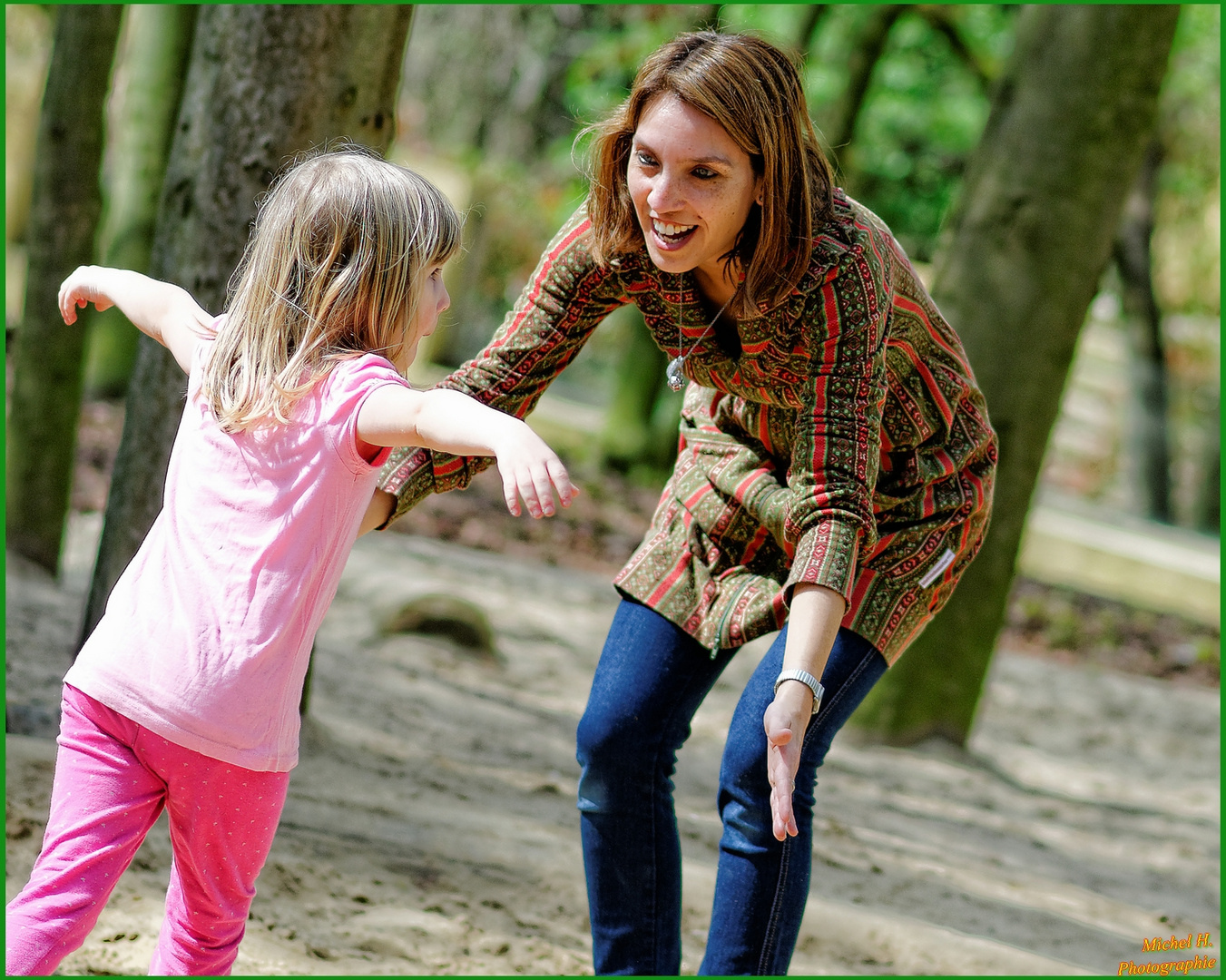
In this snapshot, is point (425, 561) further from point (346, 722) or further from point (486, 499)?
point (346, 722)

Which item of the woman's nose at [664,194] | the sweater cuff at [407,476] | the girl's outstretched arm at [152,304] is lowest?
the sweater cuff at [407,476]

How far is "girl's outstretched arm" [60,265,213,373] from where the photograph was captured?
209 centimetres

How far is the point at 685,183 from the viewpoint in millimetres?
2035

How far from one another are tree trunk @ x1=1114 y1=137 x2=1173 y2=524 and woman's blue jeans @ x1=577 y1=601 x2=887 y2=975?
11.1m

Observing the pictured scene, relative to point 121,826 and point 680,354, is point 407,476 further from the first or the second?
point 121,826

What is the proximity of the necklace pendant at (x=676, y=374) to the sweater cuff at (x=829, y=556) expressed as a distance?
1.16ft

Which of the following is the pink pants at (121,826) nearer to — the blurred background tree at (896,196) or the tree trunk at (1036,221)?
the tree trunk at (1036,221)

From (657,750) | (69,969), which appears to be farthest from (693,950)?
(69,969)

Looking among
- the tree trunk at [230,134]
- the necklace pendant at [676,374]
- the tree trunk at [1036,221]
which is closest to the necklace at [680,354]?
the necklace pendant at [676,374]

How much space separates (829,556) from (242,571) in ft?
2.87

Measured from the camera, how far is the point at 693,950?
3125 mm

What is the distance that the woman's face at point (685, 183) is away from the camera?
2.02m

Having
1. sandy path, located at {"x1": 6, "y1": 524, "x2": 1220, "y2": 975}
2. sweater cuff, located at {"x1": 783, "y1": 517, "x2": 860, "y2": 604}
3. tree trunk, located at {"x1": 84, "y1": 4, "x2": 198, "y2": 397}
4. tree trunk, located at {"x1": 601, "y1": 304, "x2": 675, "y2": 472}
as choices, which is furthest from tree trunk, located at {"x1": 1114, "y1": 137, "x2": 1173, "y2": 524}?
sweater cuff, located at {"x1": 783, "y1": 517, "x2": 860, "y2": 604}

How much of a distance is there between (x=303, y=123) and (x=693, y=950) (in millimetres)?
2281
